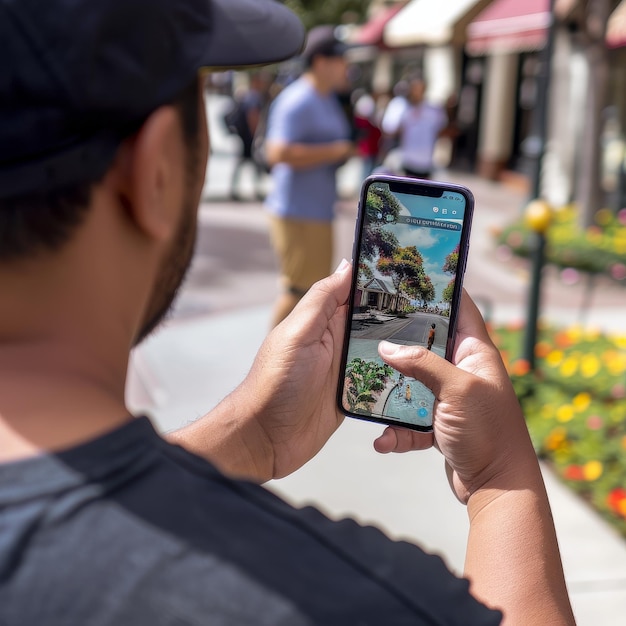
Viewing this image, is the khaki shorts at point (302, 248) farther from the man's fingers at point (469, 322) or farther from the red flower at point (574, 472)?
the man's fingers at point (469, 322)

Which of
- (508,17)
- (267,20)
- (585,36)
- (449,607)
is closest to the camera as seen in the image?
(449,607)

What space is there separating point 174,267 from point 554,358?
468 cm

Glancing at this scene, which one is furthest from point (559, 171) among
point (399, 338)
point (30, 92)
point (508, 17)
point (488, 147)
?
point (30, 92)

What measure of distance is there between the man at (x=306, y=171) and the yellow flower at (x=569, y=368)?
56.7 inches

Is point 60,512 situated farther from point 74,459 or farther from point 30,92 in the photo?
point 30,92

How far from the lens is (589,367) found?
514cm

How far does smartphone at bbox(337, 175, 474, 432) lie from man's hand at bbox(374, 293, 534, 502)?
0.13 metres

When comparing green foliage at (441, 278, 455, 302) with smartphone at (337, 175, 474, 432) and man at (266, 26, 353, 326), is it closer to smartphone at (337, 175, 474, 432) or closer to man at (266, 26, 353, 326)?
smartphone at (337, 175, 474, 432)

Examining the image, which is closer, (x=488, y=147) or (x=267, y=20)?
(x=267, y=20)

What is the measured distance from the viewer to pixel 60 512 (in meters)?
0.77

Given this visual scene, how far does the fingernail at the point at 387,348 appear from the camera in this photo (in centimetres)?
145

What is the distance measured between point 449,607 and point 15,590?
1.25 feet

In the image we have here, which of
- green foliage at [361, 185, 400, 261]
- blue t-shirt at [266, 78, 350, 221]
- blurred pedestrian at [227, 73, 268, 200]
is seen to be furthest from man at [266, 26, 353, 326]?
blurred pedestrian at [227, 73, 268, 200]

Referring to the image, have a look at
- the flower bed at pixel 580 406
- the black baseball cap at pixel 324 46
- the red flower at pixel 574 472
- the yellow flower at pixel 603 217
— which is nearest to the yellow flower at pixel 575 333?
the flower bed at pixel 580 406
